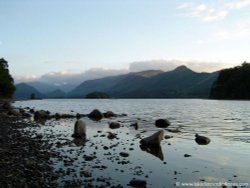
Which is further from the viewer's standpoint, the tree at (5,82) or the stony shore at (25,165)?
the tree at (5,82)

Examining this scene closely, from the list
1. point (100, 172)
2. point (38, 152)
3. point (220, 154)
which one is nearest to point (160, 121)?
point (220, 154)

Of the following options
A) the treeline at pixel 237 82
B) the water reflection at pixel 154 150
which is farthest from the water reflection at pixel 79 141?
the treeline at pixel 237 82

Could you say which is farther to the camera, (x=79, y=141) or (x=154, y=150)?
(x=79, y=141)

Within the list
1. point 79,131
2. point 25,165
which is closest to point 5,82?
point 79,131

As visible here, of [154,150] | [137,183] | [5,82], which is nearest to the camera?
[137,183]

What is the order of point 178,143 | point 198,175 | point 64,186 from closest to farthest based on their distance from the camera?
point 64,186 < point 198,175 < point 178,143

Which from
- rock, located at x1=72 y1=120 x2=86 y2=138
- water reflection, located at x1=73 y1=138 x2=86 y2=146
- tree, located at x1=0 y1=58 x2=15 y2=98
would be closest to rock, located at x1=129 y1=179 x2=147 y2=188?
water reflection, located at x1=73 y1=138 x2=86 y2=146

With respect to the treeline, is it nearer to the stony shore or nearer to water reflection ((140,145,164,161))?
water reflection ((140,145,164,161))

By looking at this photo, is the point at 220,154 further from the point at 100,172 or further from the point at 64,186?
the point at 64,186

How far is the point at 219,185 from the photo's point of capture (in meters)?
19.8

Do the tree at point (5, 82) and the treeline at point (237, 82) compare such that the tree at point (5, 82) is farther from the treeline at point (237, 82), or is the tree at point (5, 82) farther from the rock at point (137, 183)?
the rock at point (137, 183)

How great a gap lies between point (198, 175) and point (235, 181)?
8.14 ft

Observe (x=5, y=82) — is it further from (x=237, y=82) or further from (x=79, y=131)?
(x=237, y=82)

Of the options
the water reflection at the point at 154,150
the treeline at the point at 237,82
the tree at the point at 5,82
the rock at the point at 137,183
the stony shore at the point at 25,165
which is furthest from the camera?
the treeline at the point at 237,82
